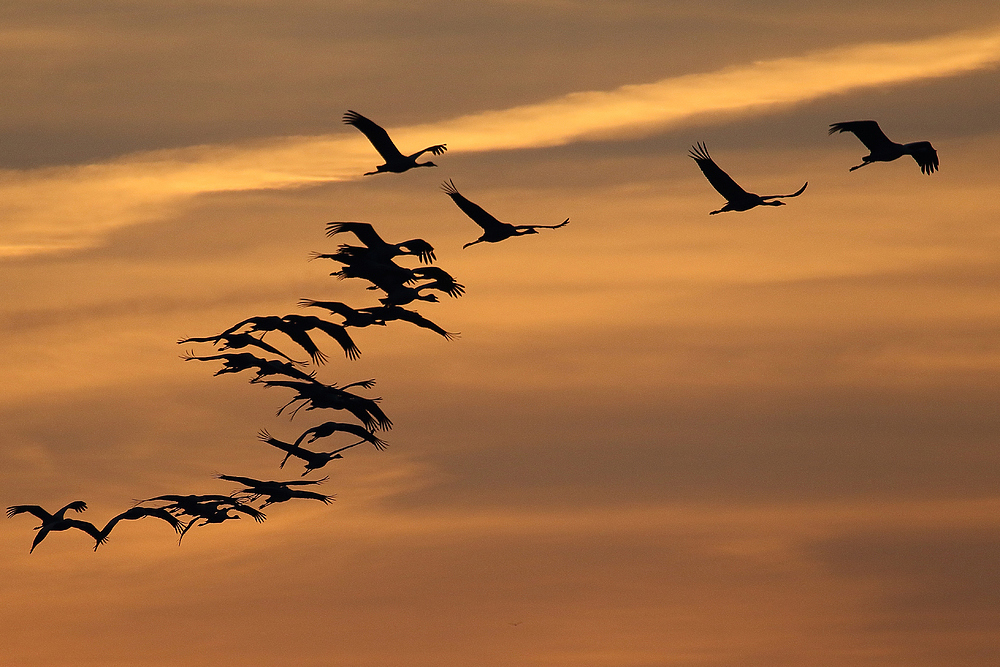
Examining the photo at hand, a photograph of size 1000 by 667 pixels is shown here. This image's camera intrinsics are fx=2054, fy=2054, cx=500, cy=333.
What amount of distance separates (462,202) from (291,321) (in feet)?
37.6

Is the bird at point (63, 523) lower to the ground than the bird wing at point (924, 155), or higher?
lower

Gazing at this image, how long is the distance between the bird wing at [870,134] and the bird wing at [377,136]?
19387 millimetres

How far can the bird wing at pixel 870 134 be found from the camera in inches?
3253

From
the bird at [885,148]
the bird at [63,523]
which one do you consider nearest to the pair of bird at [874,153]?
the bird at [885,148]

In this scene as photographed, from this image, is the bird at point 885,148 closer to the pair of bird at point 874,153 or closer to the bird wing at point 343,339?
the pair of bird at point 874,153

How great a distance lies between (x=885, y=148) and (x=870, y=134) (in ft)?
2.80

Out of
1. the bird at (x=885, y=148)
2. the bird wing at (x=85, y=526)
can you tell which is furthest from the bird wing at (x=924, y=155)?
the bird wing at (x=85, y=526)

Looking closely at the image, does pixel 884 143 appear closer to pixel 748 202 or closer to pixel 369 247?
pixel 748 202

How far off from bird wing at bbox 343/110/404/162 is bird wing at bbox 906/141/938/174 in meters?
21.7

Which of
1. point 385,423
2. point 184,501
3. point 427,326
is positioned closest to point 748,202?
point 427,326

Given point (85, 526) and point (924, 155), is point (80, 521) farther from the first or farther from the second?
point (924, 155)

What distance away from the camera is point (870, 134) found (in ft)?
274

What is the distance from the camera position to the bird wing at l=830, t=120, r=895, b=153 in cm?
8262

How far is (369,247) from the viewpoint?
92.8 meters
